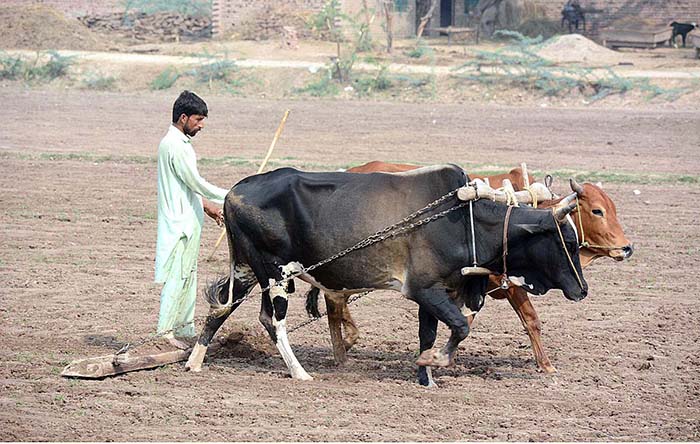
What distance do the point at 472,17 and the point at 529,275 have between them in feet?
105

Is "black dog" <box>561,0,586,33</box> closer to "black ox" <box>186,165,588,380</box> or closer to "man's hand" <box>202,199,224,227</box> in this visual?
"man's hand" <box>202,199,224,227</box>

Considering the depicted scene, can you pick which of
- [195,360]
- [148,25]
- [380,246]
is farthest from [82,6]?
[380,246]

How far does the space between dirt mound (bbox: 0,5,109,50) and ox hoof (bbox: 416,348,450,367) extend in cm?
2687

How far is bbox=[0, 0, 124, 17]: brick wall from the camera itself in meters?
36.9

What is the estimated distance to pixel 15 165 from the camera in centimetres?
1792

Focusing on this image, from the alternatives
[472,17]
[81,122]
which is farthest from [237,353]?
[472,17]

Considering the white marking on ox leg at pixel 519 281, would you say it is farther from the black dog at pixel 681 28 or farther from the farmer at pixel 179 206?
the black dog at pixel 681 28

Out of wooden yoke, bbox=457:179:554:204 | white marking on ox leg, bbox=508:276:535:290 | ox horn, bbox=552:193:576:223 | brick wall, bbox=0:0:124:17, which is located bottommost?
white marking on ox leg, bbox=508:276:535:290

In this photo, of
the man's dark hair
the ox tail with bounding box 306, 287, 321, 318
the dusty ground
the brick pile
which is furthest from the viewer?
the brick pile

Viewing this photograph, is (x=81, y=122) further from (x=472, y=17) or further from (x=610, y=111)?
(x=472, y=17)

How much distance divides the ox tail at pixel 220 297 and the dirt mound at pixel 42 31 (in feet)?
84.1

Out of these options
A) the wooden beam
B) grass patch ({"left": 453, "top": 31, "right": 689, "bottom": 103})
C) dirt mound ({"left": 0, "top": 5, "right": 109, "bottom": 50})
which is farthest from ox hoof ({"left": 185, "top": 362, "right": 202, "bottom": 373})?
dirt mound ({"left": 0, "top": 5, "right": 109, "bottom": 50})

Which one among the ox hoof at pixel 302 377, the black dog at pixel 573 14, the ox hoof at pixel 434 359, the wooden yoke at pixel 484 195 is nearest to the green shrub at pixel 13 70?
the black dog at pixel 573 14

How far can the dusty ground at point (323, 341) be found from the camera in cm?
734
